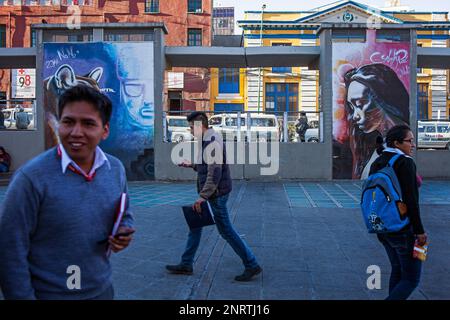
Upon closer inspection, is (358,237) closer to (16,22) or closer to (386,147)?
(386,147)

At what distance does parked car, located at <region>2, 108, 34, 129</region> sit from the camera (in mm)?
16844

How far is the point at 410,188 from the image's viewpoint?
13.2 ft

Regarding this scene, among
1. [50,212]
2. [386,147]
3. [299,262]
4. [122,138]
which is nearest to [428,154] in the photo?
[122,138]

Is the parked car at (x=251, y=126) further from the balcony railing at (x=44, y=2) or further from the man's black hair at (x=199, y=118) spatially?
the balcony railing at (x=44, y=2)

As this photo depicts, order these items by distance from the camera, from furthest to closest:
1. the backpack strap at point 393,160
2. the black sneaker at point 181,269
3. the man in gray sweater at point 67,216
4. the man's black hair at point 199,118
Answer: the black sneaker at point 181,269 → the man's black hair at point 199,118 → the backpack strap at point 393,160 → the man in gray sweater at point 67,216

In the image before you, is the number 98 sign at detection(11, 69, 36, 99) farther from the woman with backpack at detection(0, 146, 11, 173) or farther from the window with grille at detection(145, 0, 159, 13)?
the woman with backpack at detection(0, 146, 11, 173)

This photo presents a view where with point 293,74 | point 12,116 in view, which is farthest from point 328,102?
point 293,74

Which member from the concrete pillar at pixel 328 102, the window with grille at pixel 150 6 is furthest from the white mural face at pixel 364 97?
the window with grille at pixel 150 6

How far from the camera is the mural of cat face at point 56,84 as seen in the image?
16406 millimetres

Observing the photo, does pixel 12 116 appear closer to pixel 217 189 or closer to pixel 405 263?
pixel 217 189

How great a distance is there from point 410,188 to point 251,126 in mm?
12662

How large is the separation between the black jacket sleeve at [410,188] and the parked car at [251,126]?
1253 centimetres

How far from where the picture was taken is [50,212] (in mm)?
2336
